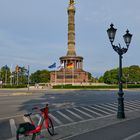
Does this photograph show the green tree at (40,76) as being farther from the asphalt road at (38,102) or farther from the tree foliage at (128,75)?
the asphalt road at (38,102)

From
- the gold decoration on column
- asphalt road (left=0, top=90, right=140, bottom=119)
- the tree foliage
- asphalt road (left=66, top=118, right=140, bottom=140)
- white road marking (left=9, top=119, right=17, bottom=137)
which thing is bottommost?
asphalt road (left=66, top=118, right=140, bottom=140)

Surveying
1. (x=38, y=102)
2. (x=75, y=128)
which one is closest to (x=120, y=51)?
(x=75, y=128)

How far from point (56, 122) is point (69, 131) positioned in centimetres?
274

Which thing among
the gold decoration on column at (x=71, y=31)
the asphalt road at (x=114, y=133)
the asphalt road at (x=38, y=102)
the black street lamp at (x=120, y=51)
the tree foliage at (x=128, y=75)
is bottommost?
the asphalt road at (x=114, y=133)

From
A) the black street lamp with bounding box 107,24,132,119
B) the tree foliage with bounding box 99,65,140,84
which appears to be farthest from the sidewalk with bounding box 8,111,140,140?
the tree foliage with bounding box 99,65,140,84

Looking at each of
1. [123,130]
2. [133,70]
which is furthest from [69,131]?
[133,70]

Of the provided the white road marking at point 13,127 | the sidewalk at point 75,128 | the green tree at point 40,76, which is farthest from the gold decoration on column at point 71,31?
the white road marking at point 13,127

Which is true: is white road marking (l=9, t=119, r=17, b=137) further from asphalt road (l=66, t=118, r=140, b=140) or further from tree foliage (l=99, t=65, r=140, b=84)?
tree foliage (l=99, t=65, r=140, b=84)

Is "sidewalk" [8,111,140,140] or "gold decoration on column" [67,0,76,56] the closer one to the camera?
"sidewalk" [8,111,140,140]

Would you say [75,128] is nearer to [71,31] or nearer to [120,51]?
[120,51]

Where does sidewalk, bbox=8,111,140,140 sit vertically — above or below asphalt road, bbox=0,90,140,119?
below

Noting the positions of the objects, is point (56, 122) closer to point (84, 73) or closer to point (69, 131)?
point (69, 131)

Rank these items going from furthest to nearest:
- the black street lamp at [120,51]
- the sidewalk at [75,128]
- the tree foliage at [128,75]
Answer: the tree foliage at [128,75], the black street lamp at [120,51], the sidewalk at [75,128]

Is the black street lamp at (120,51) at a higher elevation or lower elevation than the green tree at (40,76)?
lower
